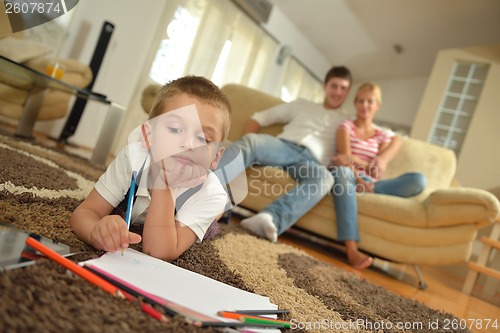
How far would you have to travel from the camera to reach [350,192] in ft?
5.69

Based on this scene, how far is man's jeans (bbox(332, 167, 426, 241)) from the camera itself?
170 centimetres

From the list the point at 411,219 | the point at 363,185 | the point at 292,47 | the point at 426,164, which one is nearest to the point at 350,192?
the point at 363,185

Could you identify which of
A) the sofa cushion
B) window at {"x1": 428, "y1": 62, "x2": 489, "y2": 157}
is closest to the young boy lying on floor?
the sofa cushion

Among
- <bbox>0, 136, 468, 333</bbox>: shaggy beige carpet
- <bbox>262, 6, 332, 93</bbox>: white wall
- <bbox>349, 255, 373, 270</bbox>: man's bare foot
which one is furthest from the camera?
<bbox>262, 6, 332, 93</bbox>: white wall

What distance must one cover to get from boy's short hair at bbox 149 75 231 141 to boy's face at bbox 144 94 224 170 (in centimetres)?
1

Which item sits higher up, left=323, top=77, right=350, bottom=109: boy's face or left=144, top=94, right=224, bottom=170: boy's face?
left=323, top=77, right=350, bottom=109: boy's face

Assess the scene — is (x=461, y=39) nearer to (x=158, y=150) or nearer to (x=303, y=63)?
(x=303, y=63)

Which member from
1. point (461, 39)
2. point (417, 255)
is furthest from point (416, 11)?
point (417, 255)

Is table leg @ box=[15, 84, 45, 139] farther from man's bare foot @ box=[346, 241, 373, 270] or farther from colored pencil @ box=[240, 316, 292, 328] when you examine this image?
colored pencil @ box=[240, 316, 292, 328]

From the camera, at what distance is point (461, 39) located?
3529mm

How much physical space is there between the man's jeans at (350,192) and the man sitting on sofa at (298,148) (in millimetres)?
55

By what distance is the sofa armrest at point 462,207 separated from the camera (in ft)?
5.16

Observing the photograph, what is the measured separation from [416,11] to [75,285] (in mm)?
3742

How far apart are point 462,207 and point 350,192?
0.47m
